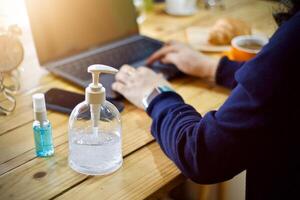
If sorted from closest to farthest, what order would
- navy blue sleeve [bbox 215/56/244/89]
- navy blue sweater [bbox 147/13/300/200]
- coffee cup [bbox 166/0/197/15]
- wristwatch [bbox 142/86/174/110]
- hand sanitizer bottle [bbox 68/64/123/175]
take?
navy blue sweater [bbox 147/13/300/200]
hand sanitizer bottle [bbox 68/64/123/175]
wristwatch [bbox 142/86/174/110]
navy blue sleeve [bbox 215/56/244/89]
coffee cup [bbox 166/0/197/15]

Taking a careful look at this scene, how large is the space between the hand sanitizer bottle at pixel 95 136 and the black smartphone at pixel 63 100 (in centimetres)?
14

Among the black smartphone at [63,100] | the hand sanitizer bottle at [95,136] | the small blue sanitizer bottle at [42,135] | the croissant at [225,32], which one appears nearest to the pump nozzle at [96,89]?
the hand sanitizer bottle at [95,136]

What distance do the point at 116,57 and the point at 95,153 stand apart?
18.5 inches

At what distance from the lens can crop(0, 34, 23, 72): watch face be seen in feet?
3.12

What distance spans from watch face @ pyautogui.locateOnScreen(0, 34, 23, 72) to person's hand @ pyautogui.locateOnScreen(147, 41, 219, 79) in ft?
1.14

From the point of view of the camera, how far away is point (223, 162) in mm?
707

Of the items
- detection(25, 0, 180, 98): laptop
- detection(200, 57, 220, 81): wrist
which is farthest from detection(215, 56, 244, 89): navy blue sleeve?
detection(25, 0, 180, 98): laptop

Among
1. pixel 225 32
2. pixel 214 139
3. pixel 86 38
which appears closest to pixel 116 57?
pixel 86 38

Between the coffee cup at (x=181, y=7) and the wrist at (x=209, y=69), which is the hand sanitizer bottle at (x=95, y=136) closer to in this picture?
the wrist at (x=209, y=69)

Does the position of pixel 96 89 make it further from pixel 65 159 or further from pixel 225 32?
pixel 225 32

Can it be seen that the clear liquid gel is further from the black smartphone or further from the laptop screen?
the laptop screen

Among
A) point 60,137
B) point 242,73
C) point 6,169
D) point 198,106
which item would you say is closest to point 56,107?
point 60,137

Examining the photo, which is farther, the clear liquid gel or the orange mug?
the orange mug

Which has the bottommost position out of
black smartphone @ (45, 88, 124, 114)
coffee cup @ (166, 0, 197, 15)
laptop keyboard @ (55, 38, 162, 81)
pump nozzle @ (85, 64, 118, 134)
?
black smartphone @ (45, 88, 124, 114)
